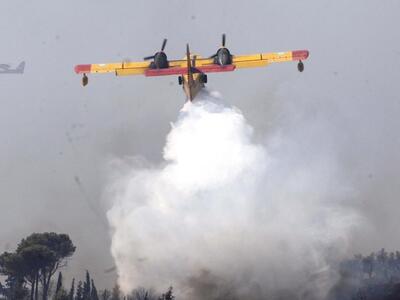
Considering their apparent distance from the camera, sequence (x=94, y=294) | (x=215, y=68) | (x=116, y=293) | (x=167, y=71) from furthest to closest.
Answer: (x=94, y=294) → (x=116, y=293) → (x=167, y=71) → (x=215, y=68)

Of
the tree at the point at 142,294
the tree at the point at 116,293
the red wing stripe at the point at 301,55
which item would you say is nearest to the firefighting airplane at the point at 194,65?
the red wing stripe at the point at 301,55

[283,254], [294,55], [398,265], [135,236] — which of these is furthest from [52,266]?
[398,265]

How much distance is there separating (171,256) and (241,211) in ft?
30.9

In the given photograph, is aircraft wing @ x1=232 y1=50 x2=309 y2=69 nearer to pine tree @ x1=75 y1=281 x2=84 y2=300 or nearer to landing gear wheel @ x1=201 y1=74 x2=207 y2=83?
landing gear wheel @ x1=201 y1=74 x2=207 y2=83

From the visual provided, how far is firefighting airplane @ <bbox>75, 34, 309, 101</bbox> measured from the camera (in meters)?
81.4

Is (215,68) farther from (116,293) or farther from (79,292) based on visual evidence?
(79,292)

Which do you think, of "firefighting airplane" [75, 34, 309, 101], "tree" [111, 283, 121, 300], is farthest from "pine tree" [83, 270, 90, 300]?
"firefighting airplane" [75, 34, 309, 101]

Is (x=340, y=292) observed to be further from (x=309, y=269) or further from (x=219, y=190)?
(x=219, y=190)

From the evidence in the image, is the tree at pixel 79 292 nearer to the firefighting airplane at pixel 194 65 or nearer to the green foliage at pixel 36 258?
the green foliage at pixel 36 258

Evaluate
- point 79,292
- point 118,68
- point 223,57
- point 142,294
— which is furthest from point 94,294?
point 223,57

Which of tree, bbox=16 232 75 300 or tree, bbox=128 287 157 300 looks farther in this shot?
tree, bbox=16 232 75 300

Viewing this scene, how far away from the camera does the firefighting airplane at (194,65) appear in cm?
8144

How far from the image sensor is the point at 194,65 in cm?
8312

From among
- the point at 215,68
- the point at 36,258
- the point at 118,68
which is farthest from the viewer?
the point at 36,258
